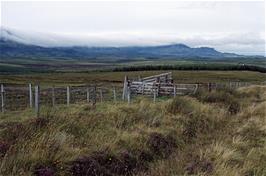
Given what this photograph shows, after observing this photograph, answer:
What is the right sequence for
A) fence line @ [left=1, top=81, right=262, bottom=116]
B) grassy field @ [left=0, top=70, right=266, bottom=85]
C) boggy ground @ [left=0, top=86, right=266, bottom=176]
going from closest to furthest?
boggy ground @ [left=0, top=86, right=266, bottom=176], fence line @ [left=1, top=81, right=262, bottom=116], grassy field @ [left=0, top=70, right=266, bottom=85]

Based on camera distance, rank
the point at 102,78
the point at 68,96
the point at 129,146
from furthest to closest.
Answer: the point at 102,78 < the point at 68,96 < the point at 129,146

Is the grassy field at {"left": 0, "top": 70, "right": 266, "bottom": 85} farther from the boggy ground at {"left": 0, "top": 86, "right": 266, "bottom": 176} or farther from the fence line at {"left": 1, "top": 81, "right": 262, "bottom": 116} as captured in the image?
the boggy ground at {"left": 0, "top": 86, "right": 266, "bottom": 176}

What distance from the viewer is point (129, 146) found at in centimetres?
1077

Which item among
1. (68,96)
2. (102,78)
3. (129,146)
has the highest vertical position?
(129,146)

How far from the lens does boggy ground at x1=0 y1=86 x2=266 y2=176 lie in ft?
27.8

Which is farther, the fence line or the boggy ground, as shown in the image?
the fence line

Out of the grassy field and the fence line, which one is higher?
the fence line

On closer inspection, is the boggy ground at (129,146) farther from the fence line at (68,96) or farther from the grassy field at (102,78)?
the grassy field at (102,78)

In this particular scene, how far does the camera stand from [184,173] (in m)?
8.73

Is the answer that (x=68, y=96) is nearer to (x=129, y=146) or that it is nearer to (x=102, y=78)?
(x=129, y=146)

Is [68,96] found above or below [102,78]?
above

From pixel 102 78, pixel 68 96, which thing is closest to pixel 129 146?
pixel 68 96

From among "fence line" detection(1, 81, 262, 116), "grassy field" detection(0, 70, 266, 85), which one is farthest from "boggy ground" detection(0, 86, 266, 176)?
"grassy field" detection(0, 70, 266, 85)

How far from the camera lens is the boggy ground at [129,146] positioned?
8461 mm
